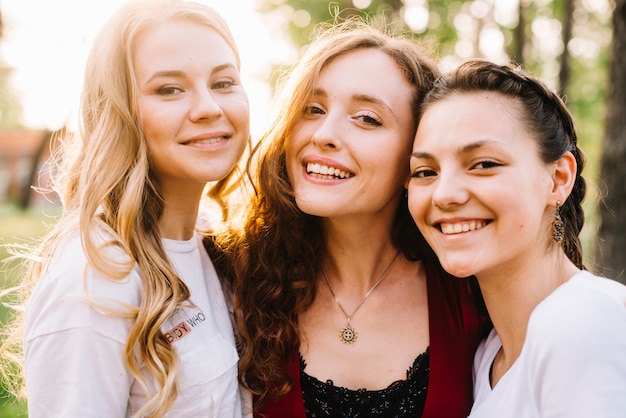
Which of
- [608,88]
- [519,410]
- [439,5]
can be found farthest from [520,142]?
[439,5]

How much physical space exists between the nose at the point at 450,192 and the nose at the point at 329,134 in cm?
56

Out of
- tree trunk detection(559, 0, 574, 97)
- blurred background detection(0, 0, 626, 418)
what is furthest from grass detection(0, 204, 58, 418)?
tree trunk detection(559, 0, 574, 97)

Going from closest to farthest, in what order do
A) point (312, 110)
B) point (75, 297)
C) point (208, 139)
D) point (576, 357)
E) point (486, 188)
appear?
point (576, 357)
point (75, 297)
point (486, 188)
point (208, 139)
point (312, 110)

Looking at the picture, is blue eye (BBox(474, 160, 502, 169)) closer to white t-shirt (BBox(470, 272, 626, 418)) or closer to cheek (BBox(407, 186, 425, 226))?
cheek (BBox(407, 186, 425, 226))

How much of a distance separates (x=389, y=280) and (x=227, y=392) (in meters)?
1.03

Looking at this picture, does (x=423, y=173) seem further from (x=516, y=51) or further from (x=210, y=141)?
(x=516, y=51)

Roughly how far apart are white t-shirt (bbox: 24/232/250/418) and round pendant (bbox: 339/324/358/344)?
0.70 metres

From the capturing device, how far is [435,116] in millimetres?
2605

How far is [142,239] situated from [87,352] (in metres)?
0.52

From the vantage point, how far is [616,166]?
5.12 m

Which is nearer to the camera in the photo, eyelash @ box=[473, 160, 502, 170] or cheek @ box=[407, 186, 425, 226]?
eyelash @ box=[473, 160, 502, 170]

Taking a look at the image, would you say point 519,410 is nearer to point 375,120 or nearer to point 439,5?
point 375,120

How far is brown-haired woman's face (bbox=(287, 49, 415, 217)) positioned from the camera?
2.84 meters

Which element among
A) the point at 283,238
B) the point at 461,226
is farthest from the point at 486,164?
the point at 283,238
